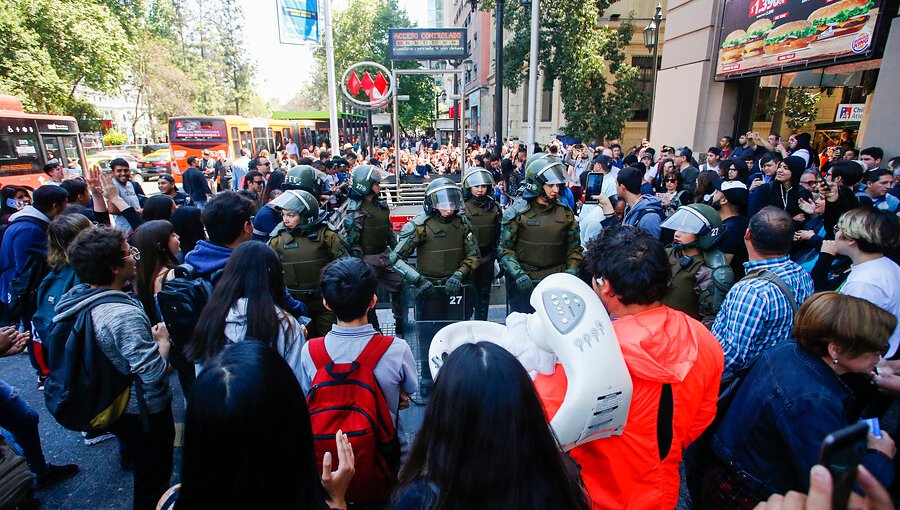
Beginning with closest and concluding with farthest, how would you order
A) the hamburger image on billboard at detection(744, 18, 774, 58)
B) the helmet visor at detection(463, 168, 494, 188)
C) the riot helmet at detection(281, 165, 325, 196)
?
1. the helmet visor at detection(463, 168, 494, 188)
2. the riot helmet at detection(281, 165, 325, 196)
3. the hamburger image on billboard at detection(744, 18, 774, 58)

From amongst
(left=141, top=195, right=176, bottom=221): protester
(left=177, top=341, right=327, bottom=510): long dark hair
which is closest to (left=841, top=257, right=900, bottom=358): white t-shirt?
(left=177, top=341, right=327, bottom=510): long dark hair

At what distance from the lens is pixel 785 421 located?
5.38 ft

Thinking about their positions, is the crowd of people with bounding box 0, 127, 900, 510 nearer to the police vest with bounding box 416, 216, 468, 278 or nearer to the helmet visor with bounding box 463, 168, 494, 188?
the police vest with bounding box 416, 216, 468, 278

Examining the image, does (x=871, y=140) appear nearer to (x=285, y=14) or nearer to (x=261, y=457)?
(x=261, y=457)

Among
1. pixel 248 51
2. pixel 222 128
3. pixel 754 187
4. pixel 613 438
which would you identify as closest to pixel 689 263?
pixel 613 438

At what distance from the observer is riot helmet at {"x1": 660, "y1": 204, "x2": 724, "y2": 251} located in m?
3.19

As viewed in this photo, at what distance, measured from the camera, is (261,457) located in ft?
3.99

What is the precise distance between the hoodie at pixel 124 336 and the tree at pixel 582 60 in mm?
15477

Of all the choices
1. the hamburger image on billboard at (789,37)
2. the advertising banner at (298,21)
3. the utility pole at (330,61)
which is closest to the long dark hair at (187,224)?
the utility pole at (330,61)

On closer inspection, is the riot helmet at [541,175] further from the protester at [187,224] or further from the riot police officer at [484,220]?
the protester at [187,224]

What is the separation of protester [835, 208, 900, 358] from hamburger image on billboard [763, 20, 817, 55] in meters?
7.39

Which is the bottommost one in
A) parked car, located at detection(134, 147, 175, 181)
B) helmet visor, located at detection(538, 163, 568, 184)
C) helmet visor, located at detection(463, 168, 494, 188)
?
parked car, located at detection(134, 147, 175, 181)

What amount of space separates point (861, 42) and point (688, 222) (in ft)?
22.9

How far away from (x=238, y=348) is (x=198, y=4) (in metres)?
47.1
